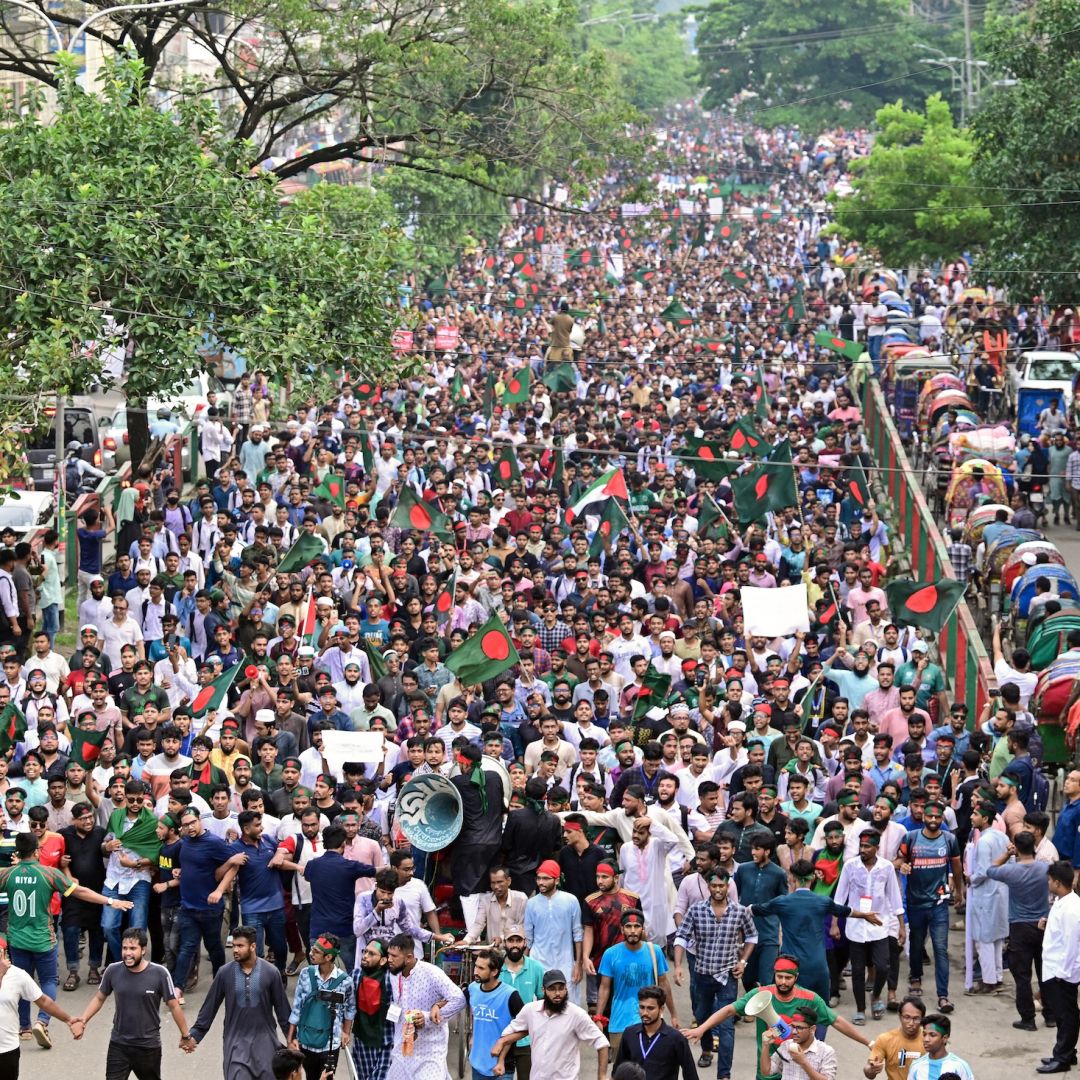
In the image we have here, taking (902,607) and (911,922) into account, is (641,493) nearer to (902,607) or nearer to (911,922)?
(902,607)

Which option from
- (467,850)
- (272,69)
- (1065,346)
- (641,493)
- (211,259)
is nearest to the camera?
(467,850)

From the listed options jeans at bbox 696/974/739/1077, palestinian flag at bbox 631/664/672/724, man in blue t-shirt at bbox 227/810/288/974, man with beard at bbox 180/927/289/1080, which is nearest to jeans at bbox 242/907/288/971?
man in blue t-shirt at bbox 227/810/288/974

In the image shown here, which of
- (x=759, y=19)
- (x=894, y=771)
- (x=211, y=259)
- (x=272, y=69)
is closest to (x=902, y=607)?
(x=894, y=771)

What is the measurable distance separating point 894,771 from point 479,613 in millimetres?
4908

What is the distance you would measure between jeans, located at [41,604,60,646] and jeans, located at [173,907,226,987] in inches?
268

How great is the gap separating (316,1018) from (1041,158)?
2334 centimetres

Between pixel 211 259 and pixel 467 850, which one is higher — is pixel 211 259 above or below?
above

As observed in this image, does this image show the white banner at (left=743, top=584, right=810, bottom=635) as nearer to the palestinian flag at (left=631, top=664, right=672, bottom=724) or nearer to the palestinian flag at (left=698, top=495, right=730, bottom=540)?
the palestinian flag at (left=631, top=664, right=672, bottom=724)

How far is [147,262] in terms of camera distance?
2066 cm

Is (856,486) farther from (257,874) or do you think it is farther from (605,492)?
(257,874)

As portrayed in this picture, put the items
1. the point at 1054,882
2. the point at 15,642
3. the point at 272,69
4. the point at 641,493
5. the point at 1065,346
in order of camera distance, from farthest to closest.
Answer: the point at 1065,346 → the point at 272,69 → the point at 641,493 → the point at 15,642 → the point at 1054,882

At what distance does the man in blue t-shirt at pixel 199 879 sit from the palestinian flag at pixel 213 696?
2368mm

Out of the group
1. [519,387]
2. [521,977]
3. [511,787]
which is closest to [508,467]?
[519,387]

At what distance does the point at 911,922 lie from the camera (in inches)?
537
